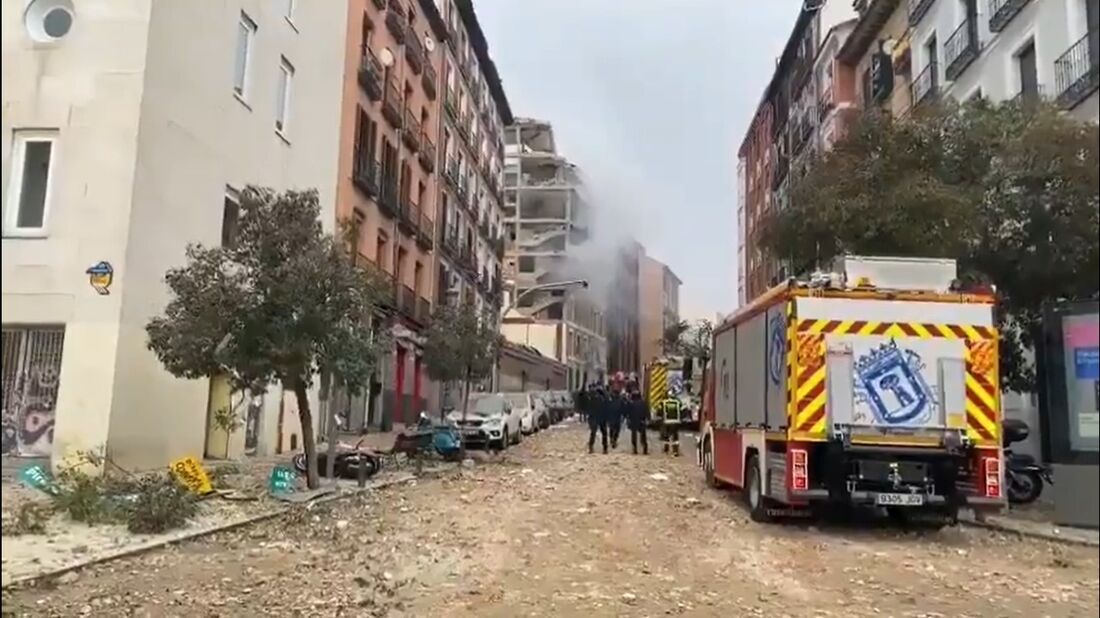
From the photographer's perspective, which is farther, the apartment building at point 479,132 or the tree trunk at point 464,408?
the tree trunk at point 464,408

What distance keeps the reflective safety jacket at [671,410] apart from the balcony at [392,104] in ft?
38.7

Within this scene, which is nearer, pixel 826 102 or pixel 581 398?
pixel 826 102

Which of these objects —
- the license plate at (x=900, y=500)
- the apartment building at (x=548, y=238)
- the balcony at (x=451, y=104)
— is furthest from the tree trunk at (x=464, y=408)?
the license plate at (x=900, y=500)

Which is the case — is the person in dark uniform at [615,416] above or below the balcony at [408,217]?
below

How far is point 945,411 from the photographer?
121 inches

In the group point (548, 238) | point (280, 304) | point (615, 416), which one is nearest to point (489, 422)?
point (615, 416)

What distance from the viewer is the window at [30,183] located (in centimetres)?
202

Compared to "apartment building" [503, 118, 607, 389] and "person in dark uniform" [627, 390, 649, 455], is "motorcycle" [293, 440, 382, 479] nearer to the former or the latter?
"person in dark uniform" [627, 390, 649, 455]

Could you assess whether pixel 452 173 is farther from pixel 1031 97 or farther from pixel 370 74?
pixel 370 74

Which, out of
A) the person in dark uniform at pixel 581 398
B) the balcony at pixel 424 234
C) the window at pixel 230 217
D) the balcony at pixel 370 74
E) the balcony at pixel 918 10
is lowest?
the person in dark uniform at pixel 581 398

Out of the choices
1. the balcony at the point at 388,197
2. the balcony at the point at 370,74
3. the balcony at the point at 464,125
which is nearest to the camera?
the balcony at the point at 464,125

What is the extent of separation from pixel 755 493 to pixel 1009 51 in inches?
326

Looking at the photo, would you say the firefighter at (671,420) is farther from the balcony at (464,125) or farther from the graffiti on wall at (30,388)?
the graffiti on wall at (30,388)

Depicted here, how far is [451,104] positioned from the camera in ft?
44.4
